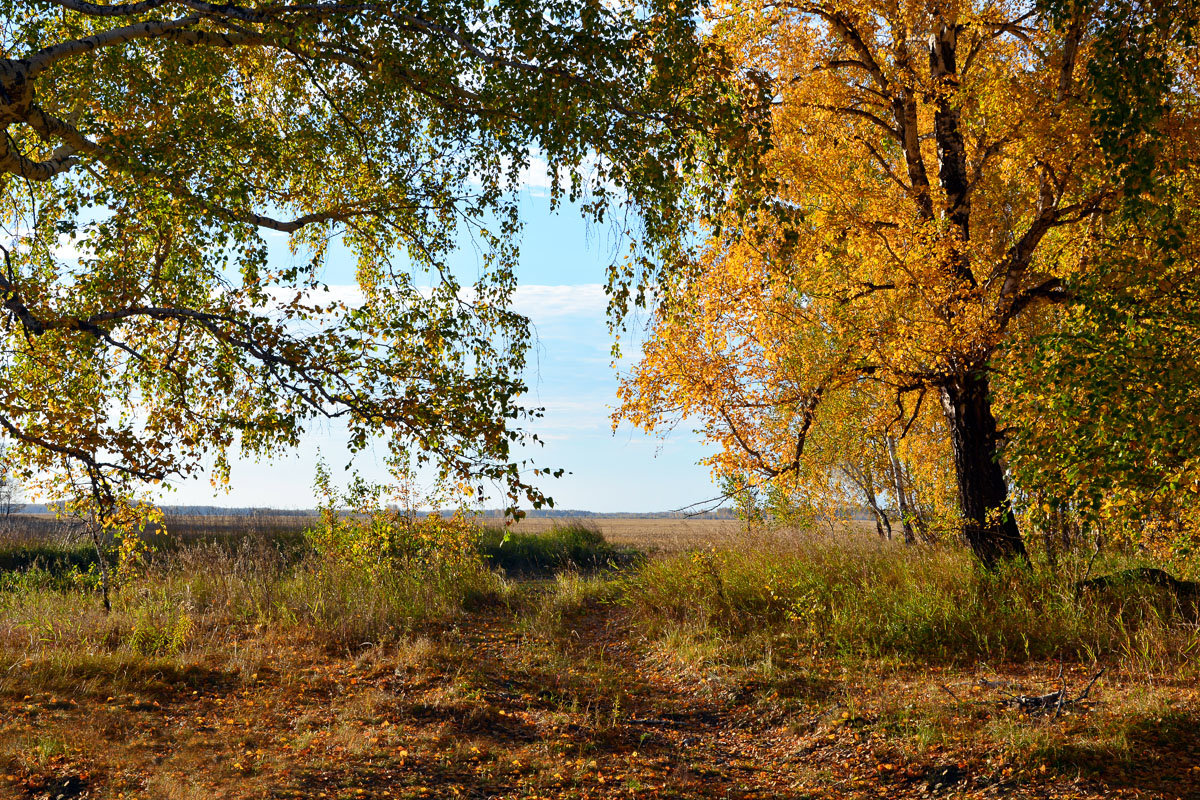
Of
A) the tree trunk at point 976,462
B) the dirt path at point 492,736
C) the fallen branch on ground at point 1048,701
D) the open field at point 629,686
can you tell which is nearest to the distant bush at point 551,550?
the open field at point 629,686

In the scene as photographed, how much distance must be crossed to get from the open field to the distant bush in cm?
1076

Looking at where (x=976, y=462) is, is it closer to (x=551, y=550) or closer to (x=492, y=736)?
(x=492, y=736)

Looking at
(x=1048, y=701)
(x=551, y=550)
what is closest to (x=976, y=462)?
(x=1048, y=701)

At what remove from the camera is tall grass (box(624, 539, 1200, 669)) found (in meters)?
8.15

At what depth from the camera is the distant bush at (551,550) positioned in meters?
22.9

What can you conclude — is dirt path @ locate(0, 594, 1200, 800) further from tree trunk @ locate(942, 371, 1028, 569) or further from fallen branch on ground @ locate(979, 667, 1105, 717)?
tree trunk @ locate(942, 371, 1028, 569)

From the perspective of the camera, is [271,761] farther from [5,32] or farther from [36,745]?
[5,32]

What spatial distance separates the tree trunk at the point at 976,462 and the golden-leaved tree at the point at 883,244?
0.02 metres

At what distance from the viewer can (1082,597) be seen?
8773mm

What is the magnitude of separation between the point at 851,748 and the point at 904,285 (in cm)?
570

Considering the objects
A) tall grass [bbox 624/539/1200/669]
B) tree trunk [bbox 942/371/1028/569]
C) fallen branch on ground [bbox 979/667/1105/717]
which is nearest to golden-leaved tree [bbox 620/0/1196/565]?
tree trunk [bbox 942/371/1028/569]

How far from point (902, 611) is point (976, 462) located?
2863 millimetres

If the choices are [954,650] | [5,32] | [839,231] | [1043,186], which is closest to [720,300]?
[839,231]

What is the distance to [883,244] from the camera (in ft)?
31.9
